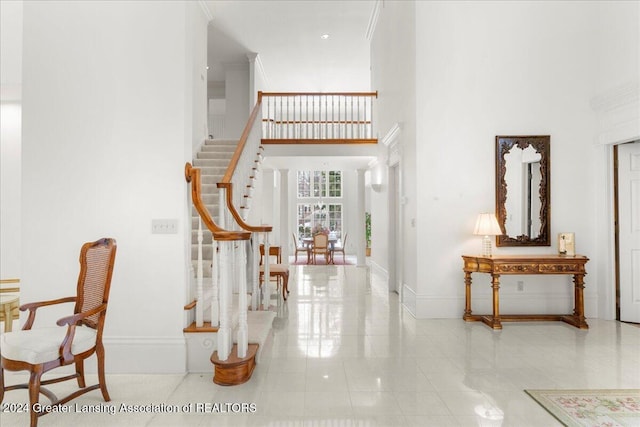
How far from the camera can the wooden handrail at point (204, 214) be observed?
2723 mm

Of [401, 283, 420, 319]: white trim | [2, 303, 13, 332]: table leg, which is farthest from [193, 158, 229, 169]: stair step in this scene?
[2, 303, 13, 332]: table leg

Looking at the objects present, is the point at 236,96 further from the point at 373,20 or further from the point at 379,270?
the point at 379,270

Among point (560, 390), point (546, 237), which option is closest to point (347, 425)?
point (560, 390)

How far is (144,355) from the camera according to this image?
2953 millimetres

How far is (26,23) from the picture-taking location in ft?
9.68

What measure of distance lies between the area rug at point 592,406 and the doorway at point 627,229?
8.04ft

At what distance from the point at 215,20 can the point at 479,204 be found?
707cm

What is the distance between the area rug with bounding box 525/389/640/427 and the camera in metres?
2.25

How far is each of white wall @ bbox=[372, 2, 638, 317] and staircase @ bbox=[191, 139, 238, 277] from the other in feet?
9.20

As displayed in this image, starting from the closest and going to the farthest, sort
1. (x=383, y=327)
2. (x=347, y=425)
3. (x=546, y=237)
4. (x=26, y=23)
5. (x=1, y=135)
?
(x=347, y=425), (x=26, y=23), (x=383, y=327), (x=546, y=237), (x=1, y=135)

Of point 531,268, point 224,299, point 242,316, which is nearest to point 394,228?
point 531,268

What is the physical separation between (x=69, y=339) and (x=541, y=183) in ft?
17.2

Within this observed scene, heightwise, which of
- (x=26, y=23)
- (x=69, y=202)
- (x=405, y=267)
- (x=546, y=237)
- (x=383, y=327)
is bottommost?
(x=383, y=327)

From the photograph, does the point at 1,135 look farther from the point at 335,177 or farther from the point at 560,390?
the point at 335,177
